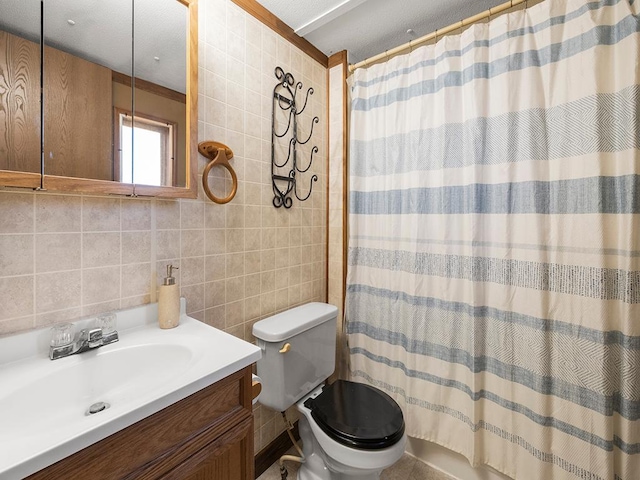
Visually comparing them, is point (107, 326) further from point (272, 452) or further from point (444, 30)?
point (444, 30)

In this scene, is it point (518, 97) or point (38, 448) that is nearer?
point (38, 448)

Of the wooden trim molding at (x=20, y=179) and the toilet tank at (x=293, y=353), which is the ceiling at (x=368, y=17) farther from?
the toilet tank at (x=293, y=353)

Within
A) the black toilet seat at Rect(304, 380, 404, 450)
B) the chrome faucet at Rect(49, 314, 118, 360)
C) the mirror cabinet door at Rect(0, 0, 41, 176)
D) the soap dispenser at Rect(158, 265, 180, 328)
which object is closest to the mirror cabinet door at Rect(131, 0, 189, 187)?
the mirror cabinet door at Rect(0, 0, 41, 176)

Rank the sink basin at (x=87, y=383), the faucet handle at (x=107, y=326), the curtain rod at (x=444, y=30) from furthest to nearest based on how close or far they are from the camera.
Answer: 1. the curtain rod at (x=444, y=30)
2. the faucet handle at (x=107, y=326)
3. the sink basin at (x=87, y=383)

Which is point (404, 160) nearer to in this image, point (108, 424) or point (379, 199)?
point (379, 199)

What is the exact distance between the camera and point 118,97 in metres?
0.91

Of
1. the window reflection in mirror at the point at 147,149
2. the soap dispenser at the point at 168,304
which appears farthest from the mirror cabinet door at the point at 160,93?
the soap dispenser at the point at 168,304

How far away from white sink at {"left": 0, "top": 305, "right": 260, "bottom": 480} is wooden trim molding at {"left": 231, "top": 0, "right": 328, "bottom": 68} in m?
1.37

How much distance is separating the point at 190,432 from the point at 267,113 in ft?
4.31

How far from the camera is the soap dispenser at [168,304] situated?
983 millimetres

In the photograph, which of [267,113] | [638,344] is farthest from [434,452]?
[267,113]

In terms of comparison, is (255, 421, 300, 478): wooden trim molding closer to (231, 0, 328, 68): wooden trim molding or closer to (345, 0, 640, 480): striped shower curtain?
(345, 0, 640, 480): striped shower curtain

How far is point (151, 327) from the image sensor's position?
1.01 metres

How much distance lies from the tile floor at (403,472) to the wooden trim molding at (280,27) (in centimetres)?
224
